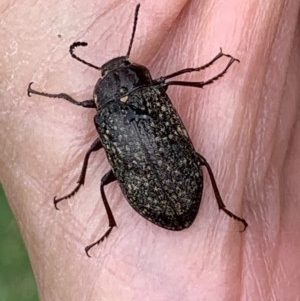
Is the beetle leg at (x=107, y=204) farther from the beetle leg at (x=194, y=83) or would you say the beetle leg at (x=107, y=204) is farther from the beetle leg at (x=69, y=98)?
the beetle leg at (x=194, y=83)

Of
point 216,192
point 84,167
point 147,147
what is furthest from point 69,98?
point 216,192

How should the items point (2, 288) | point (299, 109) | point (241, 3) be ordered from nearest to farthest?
point (241, 3), point (299, 109), point (2, 288)

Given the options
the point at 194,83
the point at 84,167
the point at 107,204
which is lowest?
the point at 107,204

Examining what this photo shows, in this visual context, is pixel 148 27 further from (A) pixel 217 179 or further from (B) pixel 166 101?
(A) pixel 217 179

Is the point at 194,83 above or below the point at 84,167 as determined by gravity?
above

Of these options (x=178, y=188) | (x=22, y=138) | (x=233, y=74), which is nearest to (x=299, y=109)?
(x=233, y=74)

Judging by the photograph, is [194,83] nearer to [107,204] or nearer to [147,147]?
[147,147]
